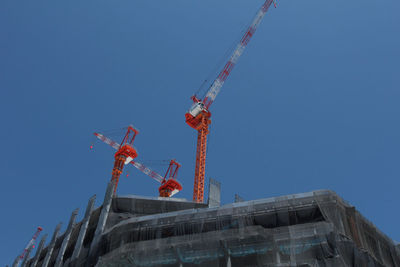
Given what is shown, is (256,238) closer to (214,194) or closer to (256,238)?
(256,238)

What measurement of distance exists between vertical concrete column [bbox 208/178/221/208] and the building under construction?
3852mm

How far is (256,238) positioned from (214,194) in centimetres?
758

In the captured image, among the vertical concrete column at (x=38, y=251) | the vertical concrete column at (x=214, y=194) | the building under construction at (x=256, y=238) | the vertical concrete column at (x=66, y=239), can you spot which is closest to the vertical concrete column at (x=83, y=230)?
the building under construction at (x=256, y=238)

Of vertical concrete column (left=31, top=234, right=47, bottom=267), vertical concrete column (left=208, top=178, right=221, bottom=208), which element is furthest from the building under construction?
vertical concrete column (left=31, top=234, right=47, bottom=267)

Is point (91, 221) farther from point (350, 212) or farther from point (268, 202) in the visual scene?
point (350, 212)

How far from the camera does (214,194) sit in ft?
92.8

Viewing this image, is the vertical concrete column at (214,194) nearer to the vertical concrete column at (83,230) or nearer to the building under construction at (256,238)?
the building under construction at (256,238)

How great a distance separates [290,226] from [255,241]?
7.77ft

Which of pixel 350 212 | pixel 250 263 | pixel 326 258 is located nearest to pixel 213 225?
pixel 250 263

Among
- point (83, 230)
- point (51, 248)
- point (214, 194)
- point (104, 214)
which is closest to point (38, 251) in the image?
point (51, 248)

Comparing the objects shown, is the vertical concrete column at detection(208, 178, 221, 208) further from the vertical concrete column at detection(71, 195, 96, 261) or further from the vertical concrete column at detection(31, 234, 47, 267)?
the vertical concrete column at detection(31, 234, 47, 267)

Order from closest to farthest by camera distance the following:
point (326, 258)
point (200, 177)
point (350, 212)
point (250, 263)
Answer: point (326, 258) → point (250, 263) → point (350, 212) → point (200, 177)

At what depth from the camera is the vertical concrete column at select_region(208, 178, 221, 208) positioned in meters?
27.8

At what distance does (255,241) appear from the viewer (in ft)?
69.5
